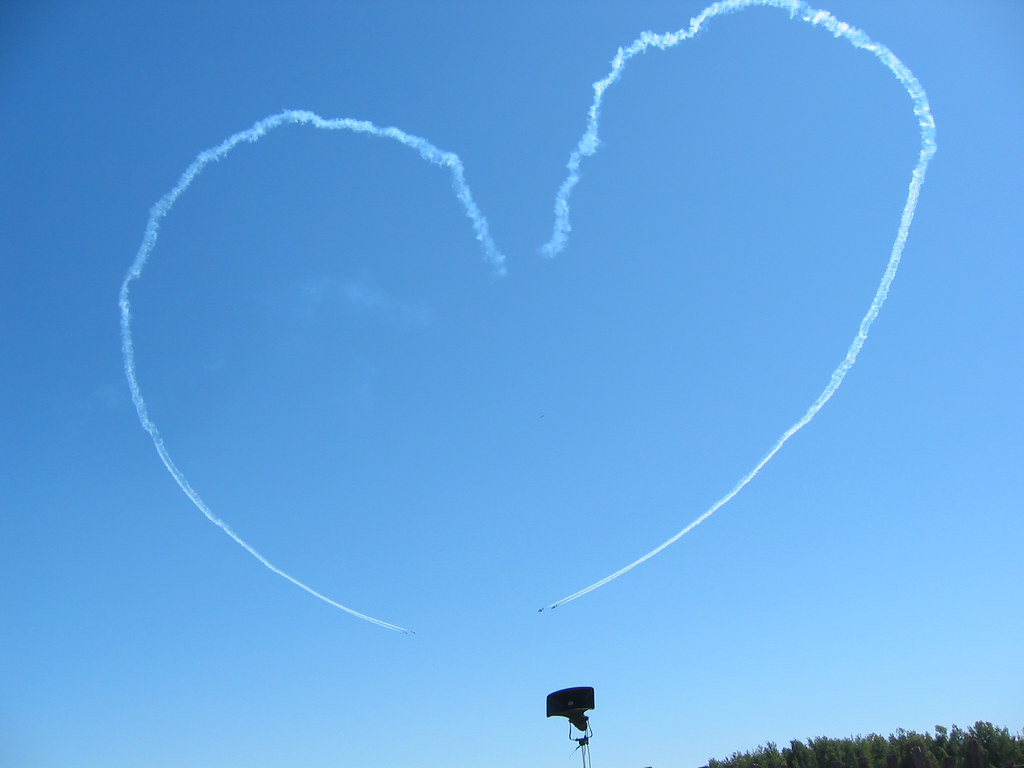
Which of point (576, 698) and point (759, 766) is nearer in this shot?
point (576, 698)

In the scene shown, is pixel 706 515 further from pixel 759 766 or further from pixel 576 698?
pixel 576 698

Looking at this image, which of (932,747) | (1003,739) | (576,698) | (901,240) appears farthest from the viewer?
(901,240)

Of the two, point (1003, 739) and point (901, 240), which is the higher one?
point (901, 240)

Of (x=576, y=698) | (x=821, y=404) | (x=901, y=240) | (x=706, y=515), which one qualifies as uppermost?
(x=901, y=240)

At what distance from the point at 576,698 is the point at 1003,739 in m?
12.0

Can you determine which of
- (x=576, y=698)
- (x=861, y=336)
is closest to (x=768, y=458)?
(x=861, y=336)

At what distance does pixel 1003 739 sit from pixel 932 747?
6.16 feet

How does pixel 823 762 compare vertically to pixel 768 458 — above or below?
below

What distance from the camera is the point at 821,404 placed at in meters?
25.2

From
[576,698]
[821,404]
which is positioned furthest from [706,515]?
[576,698]

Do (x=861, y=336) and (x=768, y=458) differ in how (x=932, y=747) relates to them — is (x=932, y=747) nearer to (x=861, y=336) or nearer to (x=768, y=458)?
(x=768, y=458)

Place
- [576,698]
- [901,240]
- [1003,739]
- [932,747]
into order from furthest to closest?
[901,240] → [932,747] → [1003,739] → [576,698]

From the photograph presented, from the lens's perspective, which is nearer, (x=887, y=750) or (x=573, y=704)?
(x=573, y=704)

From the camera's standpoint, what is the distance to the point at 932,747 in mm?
20516
